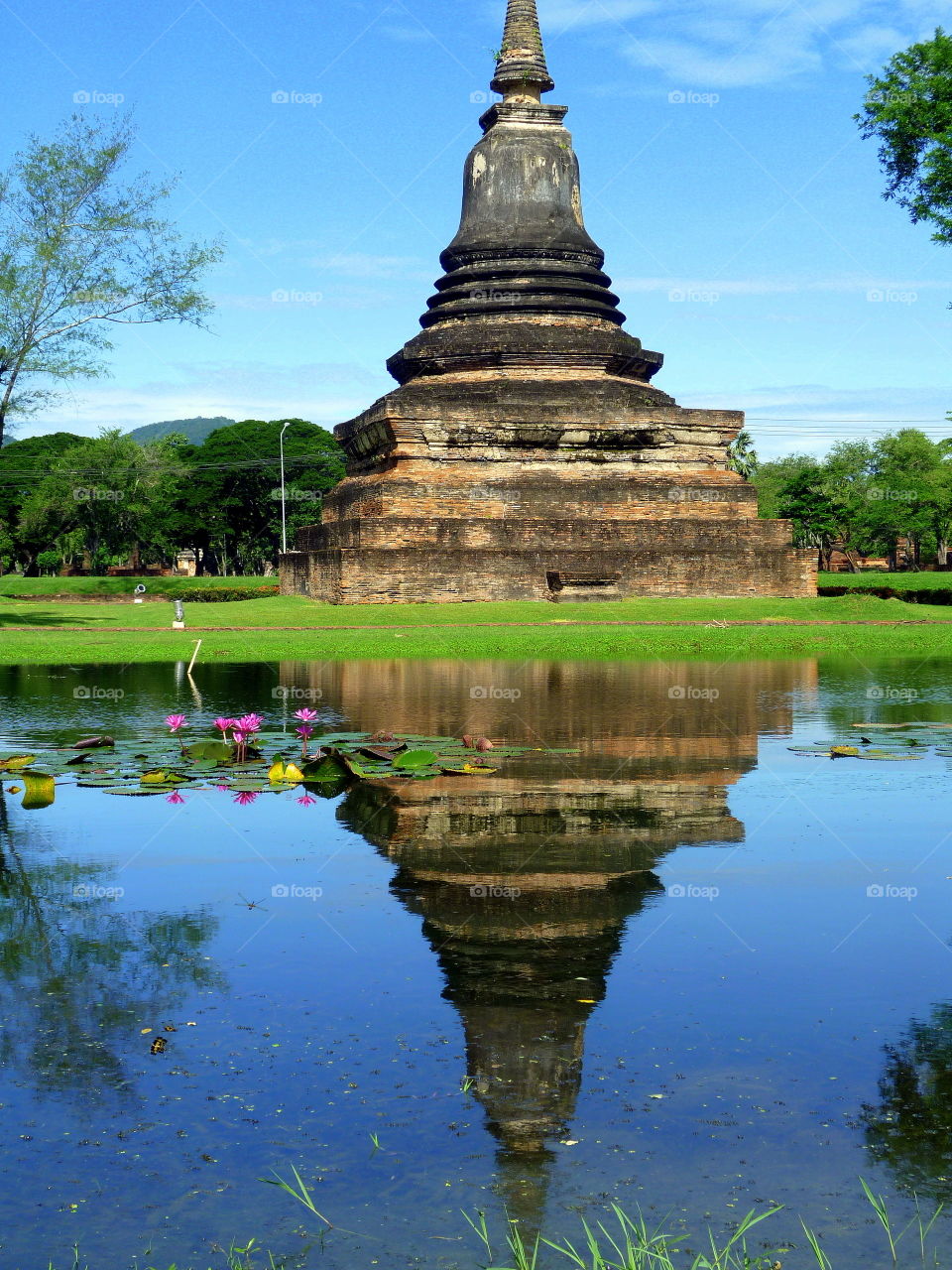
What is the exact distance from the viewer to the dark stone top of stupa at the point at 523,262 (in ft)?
116

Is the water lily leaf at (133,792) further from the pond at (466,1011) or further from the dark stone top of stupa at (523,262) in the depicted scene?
the dark stone top of stupa at (523,262)

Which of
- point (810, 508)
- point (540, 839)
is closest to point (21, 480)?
point (810, 508)

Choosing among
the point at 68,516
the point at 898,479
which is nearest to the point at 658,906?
the point at 68,516

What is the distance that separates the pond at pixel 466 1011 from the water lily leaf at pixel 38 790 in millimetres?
161

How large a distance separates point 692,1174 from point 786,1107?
18.4 inches

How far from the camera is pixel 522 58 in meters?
38.8

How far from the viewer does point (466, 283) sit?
121ft

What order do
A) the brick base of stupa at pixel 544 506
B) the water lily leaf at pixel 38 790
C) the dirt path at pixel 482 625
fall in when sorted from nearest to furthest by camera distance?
the water lily leaf at pixel 38 790
the dirt path at pixel 482 625
the brick base of stupa at pixel 544 506

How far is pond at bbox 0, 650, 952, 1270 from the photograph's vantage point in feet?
10.1

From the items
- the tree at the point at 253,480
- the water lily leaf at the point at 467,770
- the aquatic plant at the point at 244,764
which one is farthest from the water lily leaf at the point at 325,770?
the tree at the point at 253,480

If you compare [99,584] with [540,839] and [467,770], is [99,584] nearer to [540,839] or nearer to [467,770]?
[467,770]

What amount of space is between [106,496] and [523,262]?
3985cm

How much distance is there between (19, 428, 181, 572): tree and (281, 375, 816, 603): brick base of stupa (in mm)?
39076

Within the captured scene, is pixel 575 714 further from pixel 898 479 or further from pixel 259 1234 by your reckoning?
pixel 898 479
